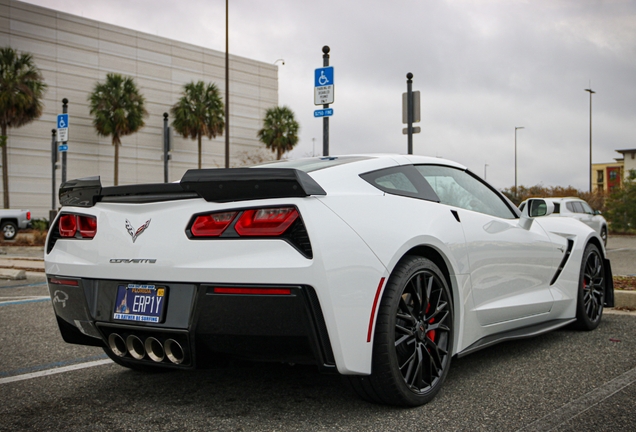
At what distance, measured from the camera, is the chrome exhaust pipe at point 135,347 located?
3.19 m

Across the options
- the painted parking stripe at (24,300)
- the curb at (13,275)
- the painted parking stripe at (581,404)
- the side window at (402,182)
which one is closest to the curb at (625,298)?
the painted parking stripe at (581,404)

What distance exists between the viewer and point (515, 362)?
4.32 metres

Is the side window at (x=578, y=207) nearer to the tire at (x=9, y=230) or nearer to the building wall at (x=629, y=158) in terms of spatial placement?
the tire at (x=9, y=230)

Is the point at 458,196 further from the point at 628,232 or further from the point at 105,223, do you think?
the point at 628,232

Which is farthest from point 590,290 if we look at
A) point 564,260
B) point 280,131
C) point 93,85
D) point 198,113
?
point 280,131

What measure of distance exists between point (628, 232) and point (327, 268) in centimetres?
2845

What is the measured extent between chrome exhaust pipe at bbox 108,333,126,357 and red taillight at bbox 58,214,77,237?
2.01 feet

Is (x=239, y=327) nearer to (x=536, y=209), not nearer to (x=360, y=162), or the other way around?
(x=360, y=162)

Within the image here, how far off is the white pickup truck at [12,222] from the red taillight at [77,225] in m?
22.3

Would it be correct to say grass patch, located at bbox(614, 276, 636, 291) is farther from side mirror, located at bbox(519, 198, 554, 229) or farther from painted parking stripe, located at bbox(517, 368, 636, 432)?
painted parking stripe, located at bbox(517, 368, 636, 432)

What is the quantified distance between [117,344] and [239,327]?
2.64ft

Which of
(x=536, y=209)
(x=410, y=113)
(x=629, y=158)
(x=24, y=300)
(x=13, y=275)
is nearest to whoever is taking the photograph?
(x=536, y=209)

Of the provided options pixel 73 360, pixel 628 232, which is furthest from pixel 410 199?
pixel 628 232

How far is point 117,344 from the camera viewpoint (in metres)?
3.30
